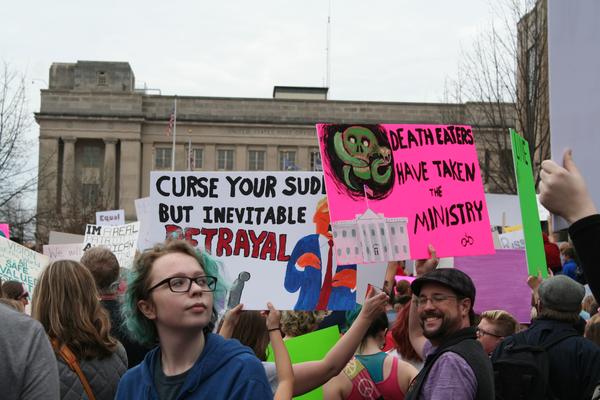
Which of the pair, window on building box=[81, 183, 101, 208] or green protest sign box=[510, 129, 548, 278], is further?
window on building box=[81, 183, 101, 208]

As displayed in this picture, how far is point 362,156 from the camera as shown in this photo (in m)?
5.24

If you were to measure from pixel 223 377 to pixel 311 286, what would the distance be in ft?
9.05

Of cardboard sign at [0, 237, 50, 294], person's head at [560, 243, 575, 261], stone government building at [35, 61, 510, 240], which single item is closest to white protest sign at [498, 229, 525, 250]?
person's head at [560, 243, 575, 261]

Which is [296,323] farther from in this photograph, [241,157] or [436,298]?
[241,157]

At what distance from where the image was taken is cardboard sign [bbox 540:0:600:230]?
7.08 feet

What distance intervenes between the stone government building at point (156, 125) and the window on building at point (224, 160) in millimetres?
69

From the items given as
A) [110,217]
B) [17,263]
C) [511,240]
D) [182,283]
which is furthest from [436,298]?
[110,217]

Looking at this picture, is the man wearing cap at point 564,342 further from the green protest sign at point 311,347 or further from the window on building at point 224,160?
the window on building at point 224,160

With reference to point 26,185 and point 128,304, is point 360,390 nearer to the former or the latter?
point 128,304

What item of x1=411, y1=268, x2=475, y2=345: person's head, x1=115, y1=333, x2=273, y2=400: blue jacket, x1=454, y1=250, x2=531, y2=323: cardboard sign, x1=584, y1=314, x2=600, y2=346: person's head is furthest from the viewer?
x1=454, y1=250, x2=531, y2=323: cardboard sign

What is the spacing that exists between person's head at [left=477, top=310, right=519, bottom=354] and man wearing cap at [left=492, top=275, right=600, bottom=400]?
28.3 inches

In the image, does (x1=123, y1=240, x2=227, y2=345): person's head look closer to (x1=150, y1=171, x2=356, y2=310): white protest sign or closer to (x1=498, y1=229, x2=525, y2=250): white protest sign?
(x1=150, y1=171, x2=356, y2=310): white protest sign

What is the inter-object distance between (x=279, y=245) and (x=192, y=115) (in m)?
55.1

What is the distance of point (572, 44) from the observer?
86.4 inches
